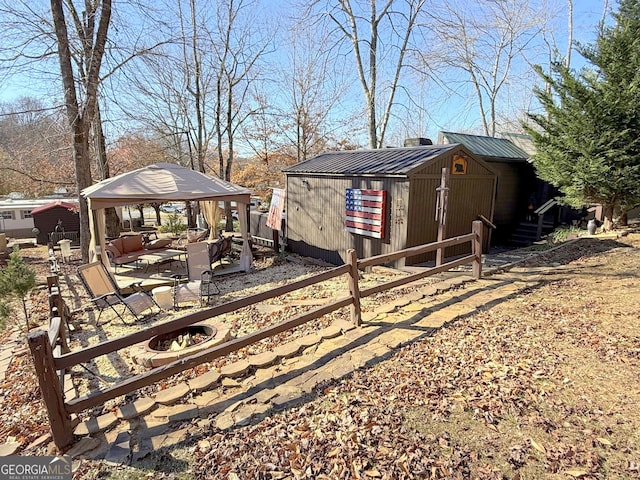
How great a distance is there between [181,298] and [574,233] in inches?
448

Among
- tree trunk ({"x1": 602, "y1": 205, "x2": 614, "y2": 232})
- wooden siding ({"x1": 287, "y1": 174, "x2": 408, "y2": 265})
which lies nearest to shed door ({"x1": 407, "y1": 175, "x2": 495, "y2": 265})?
wooden siding ({"x1": 287, "y1": 174, "x2": 408, "y2": 265})

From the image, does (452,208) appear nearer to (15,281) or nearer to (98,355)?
(98,355)

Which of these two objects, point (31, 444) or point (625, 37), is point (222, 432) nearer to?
point (31, 444)

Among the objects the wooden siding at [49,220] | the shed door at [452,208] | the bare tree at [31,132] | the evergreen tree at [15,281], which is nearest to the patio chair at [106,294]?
the evergreen tree at [15,281]

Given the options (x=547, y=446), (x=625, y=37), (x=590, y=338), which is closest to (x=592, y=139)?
(x=625, y=37)

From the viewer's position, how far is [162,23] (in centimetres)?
919

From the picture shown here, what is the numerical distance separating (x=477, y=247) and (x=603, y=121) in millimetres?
6030

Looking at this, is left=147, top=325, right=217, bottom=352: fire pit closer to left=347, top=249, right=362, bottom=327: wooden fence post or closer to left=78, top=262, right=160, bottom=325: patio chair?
left=78, top=262, right=160, bottom=325: patio chair

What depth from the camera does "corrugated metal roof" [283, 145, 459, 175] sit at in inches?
341

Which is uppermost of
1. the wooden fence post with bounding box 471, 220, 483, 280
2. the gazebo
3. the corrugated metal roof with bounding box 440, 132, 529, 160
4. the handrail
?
the corrugated metal roof with bounding box 440, 132, 529, 160

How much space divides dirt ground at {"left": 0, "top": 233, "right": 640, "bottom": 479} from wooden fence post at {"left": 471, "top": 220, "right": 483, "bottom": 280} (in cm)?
215

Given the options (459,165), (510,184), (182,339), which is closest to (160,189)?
(182,339)

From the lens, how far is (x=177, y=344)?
4754 mm

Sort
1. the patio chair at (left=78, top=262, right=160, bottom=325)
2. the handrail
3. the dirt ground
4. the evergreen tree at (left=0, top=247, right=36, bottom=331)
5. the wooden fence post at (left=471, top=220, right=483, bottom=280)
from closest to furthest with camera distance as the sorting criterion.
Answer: the dirt ground < the evergreen tree at (left=0, top=247, right=36, bottom=331) < the patio chair at (left=78, top=262, right=160, bottom=325) < the wooden fence post at (left=471, top=220, right=483, bottom=280) < the handrail
